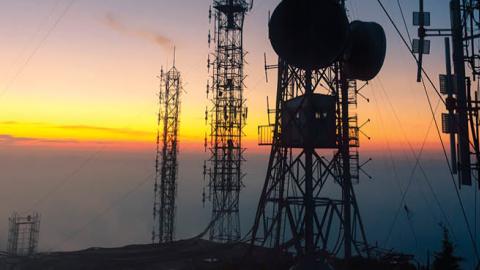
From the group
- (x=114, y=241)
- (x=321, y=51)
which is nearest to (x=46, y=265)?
(x=321, y=51)

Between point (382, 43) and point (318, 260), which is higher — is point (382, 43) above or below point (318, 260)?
above

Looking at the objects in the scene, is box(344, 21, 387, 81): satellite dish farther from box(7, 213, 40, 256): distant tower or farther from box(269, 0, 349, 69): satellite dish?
box(7, 213, 40, 256): distant tower

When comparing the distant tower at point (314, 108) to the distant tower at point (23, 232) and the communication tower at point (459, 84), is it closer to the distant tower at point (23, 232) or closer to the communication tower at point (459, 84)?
the communication tower at point (459, 84)

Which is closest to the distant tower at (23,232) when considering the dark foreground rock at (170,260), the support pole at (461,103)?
the dark foreground rock at (170,260)

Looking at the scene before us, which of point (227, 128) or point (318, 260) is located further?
point (227, 128)

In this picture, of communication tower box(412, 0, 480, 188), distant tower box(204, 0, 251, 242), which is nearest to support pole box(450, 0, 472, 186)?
communication tower box(412, 0, 480, 188)

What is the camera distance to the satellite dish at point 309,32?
51.1 feet

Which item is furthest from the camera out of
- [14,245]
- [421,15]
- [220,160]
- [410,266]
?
[14,245]

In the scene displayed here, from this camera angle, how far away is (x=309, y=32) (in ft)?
51.3

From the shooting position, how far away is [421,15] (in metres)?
15.4

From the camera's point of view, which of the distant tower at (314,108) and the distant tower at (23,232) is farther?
the distant tower at (23,232)

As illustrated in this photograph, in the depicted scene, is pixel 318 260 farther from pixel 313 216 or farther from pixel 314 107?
pixel 314 107

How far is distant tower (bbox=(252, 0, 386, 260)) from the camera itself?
15727 millimetres

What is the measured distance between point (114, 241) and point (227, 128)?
174 metres
